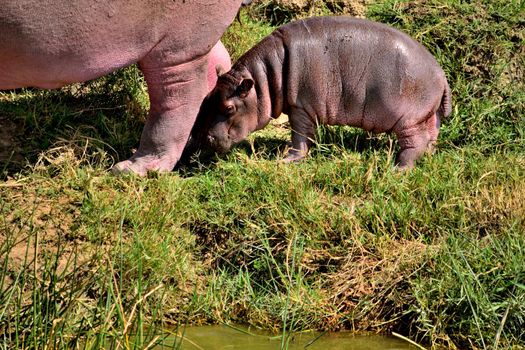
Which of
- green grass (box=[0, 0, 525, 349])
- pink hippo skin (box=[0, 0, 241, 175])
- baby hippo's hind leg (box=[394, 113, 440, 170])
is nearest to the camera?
green grass (box=[0, 0, 525, 349])

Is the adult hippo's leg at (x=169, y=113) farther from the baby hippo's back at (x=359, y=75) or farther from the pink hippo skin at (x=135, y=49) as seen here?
the baby hippo's back at (x=359, y=75)

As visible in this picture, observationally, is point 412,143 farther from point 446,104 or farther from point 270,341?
point 270,341

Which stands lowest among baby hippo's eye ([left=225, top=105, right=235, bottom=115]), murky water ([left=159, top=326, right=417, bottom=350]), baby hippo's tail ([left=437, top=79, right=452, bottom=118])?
murky water ([left=159, top=326, right=417, bottom=350])

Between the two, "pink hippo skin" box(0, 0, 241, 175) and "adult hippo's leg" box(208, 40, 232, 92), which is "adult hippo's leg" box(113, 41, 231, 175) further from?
"adult hippo's leg" box(208, 40, 232, 92)

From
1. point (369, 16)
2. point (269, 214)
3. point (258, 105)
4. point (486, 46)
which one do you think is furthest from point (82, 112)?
point (486, 46)

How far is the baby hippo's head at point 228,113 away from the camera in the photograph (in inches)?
231

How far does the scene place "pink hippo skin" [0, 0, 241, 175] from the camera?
4.89m

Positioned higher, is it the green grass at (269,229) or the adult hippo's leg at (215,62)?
the adult hippo's leg at (215,62)

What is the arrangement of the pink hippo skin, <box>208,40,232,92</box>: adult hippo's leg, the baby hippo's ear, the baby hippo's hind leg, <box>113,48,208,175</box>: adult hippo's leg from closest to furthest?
1. the pink hippo skin
2. <box>113,48,208,175</box>: adult hippo's leg
3. the baby hippo's ear
4. the baby hippo's hind leg
5. <box>208,40,232,92</box>: adult hippo's leg

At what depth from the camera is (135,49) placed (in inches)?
209

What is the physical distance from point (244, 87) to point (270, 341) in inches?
68.9

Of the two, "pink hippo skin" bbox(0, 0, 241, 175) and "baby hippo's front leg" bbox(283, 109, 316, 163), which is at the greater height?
"pink hippo skin" bbox(0, 0, 241, 175)

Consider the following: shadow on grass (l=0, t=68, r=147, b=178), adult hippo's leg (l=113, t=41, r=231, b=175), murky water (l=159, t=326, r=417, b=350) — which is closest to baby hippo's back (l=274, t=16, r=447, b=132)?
adult hippo's leg (l=113, t=41, r=231, b=175)

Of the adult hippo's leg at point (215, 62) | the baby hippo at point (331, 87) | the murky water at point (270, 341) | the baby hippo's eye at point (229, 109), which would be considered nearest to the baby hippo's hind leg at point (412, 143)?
the baby hippo at point (331, 87)
